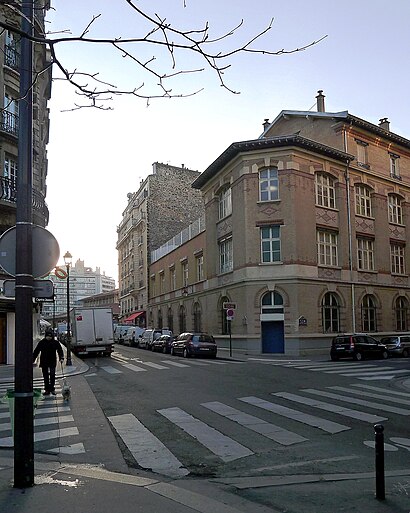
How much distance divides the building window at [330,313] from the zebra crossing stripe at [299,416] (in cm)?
2275

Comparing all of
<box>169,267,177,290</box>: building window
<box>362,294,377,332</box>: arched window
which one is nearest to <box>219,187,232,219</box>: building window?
<box>362,294,377,332</box>: arched window

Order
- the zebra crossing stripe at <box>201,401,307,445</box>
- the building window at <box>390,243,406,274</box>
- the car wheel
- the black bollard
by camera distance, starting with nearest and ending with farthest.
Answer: the black bollard → the zebra crossing stripe at <box>201,401,307,445</box> → the car wheel → the building window at <box>390,243,406,274</box>

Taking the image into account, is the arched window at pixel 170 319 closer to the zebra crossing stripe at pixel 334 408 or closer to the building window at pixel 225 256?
the building window at pixel 225 256

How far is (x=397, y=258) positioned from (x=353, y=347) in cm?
1547

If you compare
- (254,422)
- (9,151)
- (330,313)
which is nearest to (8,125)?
(9,151)

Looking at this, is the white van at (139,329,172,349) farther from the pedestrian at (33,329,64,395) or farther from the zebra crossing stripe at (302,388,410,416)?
the zebra crossing stripe at (302,388,410,416)

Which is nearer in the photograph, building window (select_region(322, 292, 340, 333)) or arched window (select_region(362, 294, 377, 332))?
building window (select_region(322, 292, 340, 333))

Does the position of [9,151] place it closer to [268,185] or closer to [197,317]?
[268,185]

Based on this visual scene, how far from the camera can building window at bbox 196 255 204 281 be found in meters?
46.0

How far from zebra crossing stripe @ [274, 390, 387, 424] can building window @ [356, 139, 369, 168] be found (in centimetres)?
2848

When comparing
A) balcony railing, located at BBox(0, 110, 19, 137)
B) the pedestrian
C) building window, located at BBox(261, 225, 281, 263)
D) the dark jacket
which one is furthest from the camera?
building window, located at BBox(261, 225, 281, 263)

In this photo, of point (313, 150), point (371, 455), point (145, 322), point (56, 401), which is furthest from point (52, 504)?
point (145, 322)

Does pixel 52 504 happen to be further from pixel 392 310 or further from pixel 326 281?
pixel 392 310

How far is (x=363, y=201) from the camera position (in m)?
39.3
